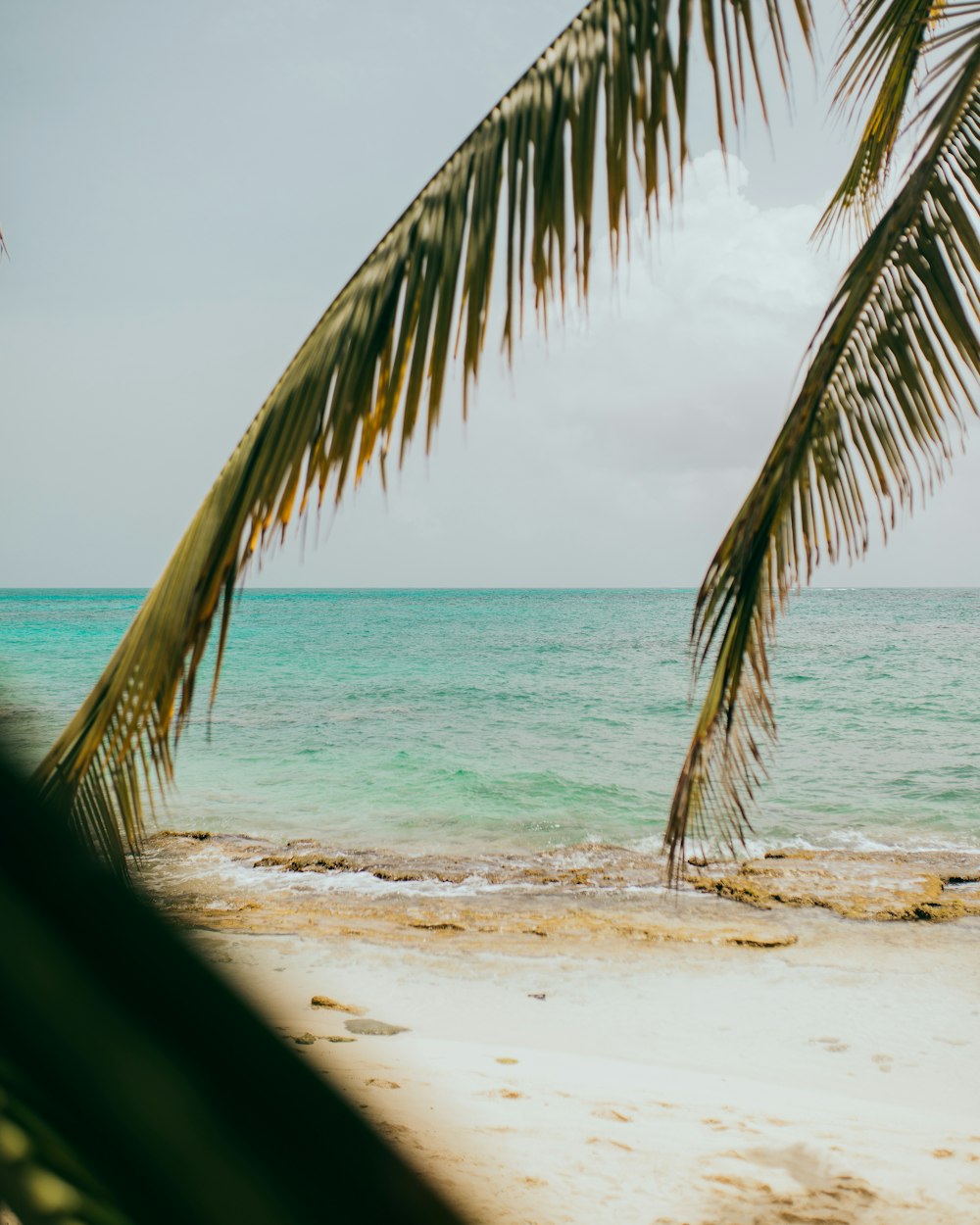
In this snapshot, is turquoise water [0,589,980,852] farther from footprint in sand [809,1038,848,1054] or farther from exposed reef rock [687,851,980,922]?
footprint in sand [809,1038,848,1054]

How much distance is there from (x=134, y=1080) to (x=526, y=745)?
16.6m

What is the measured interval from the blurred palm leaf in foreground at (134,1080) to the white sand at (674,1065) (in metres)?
1.82

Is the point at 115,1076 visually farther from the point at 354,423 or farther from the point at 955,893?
the point at 955,893

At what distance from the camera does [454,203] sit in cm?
183

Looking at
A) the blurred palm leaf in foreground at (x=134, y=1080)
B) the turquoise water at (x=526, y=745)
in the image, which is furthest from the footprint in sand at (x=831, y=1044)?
the blurred palm leaf in foreground at (x=134, y=1080)

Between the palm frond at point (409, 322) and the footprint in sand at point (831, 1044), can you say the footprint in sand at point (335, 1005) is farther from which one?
the palm frond at point (409, 322)

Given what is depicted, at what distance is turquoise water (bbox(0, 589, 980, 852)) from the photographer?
11297 millimetres

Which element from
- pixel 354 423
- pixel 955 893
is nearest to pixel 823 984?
pixel 955 893

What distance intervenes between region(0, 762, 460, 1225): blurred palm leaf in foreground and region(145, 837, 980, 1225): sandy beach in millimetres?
23

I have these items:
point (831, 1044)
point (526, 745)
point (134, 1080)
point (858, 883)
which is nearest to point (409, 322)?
point (134, 1080)

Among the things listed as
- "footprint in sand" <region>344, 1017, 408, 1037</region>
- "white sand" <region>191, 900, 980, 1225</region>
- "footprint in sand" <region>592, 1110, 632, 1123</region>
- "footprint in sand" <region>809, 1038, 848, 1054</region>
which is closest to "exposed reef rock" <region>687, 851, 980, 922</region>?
"white sand" <region>191, 900, 980, 1225</region>

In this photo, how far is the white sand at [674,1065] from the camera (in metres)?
3.60

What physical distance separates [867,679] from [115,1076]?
2814cm

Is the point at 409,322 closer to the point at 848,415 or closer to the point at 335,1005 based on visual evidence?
the point at 848,415
